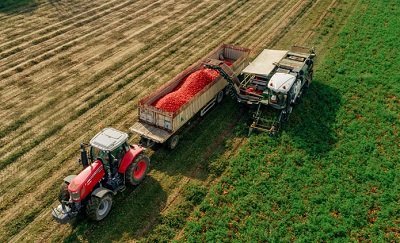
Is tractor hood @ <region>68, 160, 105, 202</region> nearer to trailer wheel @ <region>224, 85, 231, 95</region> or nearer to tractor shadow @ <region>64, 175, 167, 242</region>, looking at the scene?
tractor shadow @ <region>64, 175, 167, 242</region>

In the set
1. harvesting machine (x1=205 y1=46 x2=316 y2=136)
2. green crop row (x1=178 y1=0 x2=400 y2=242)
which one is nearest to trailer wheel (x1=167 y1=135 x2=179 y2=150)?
→ green crop row (x1=178 y1=0 x2=400 y2=242)

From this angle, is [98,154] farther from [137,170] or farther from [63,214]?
[63,214]

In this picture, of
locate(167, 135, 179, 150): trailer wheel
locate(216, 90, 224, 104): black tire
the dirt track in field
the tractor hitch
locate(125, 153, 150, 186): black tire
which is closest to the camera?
the tractor hitch

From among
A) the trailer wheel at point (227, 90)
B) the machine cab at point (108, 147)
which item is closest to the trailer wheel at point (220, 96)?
the trailer wheel at point (227, 90)

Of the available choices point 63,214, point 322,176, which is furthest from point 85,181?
point 322,176

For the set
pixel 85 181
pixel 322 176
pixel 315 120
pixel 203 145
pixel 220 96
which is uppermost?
pixel 85 181

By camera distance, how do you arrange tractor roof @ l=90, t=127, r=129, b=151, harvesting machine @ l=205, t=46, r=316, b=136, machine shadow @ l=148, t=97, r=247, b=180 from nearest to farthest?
tractor roof @ l=90, t=127, r=129, b=151 → machine shadow @ l=148, t=97, r=247, b=180 → harvesting machine @ l=205, t=46, r=316, b=136
